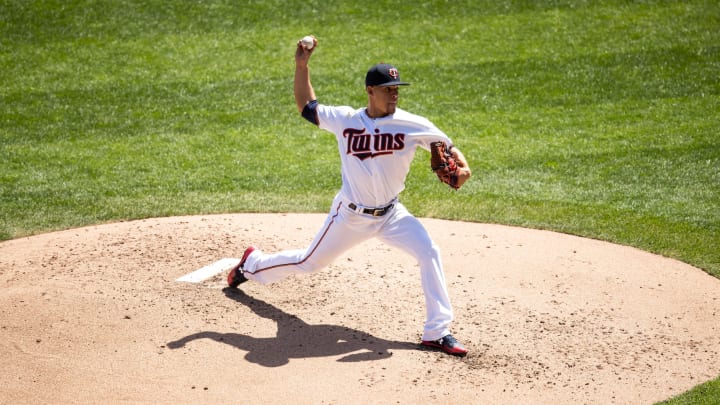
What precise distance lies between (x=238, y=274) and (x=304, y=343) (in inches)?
40.2

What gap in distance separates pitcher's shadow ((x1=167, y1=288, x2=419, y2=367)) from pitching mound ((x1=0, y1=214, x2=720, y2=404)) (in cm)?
2

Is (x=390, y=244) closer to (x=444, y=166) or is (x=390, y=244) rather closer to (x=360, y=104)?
(x=444, y=166)

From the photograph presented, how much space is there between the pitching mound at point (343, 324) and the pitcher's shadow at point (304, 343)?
0.05 feet

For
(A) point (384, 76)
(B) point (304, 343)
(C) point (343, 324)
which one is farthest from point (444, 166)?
(B) point (304, 343)

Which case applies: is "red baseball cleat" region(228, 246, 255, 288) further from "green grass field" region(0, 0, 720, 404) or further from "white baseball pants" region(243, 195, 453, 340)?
"green grass field" region(0, 0, 720, 404)

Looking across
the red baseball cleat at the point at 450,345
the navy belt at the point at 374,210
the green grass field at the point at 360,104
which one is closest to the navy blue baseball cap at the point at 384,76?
the navy belt at the point at 374,210

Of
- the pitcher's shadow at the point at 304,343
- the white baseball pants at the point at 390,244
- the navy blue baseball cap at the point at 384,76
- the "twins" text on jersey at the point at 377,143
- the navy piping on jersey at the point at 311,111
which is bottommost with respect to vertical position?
the pitcher's shadow at the point at 304,343

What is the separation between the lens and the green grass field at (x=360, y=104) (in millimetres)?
9070

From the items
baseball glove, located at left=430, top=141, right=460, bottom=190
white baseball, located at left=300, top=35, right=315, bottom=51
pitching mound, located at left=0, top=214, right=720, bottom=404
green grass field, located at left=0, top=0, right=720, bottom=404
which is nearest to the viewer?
pitching mound, located at left=0, top=214, right=720, bottom=404

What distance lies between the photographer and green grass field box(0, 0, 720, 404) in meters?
9.07

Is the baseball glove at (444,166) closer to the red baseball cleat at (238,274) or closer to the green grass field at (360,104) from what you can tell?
the red baseball cleat at (238,274)

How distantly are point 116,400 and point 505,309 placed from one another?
2943mm

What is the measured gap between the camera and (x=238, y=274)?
253 inches

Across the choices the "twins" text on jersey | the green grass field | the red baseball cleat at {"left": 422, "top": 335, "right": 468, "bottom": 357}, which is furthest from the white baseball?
the green grass field
